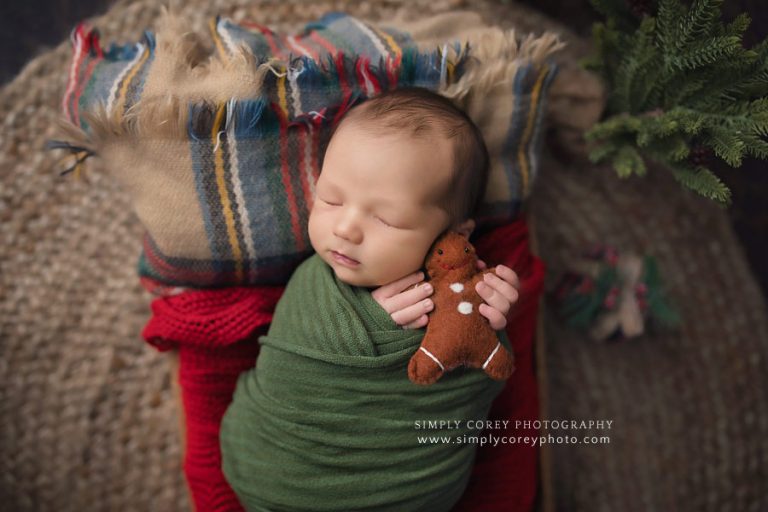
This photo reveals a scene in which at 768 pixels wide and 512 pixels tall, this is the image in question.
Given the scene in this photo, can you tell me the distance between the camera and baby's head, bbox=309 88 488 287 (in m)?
0.88

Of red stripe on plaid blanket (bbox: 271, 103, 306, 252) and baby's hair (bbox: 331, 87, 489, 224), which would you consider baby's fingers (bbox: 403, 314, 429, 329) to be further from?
red stripe on plaid blanket (bbox: 271, 103, 306, 252)

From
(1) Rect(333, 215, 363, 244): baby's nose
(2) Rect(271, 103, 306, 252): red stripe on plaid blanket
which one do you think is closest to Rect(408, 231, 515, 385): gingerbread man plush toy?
(1) Rect(333, 215, 363, 244): baby's nose

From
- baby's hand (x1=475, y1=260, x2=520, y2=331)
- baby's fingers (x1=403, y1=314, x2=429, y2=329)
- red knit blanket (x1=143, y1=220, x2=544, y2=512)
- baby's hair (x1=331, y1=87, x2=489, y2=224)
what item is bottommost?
red knit blanket (x1=143, y1=220, x2=544, y2=512)

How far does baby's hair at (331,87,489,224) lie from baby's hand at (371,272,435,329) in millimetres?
118

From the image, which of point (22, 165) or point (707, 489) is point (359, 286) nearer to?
point (22, 165)

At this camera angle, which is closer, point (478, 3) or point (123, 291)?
point (123, 291)

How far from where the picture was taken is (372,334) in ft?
3.09

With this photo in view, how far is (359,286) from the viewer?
99 cm

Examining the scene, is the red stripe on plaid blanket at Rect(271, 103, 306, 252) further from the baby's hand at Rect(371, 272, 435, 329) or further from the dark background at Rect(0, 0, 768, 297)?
the dark background at Rect(0, 0, 768, 297)

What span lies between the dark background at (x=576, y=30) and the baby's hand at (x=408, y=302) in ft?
1.65

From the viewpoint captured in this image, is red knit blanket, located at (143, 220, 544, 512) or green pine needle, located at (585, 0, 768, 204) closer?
green pine needle, located at (585, 0, 768, 204)

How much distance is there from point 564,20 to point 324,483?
1231 millimetres

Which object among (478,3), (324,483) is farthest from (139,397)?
(478,3)

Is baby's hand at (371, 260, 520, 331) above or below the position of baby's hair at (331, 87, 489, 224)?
below
